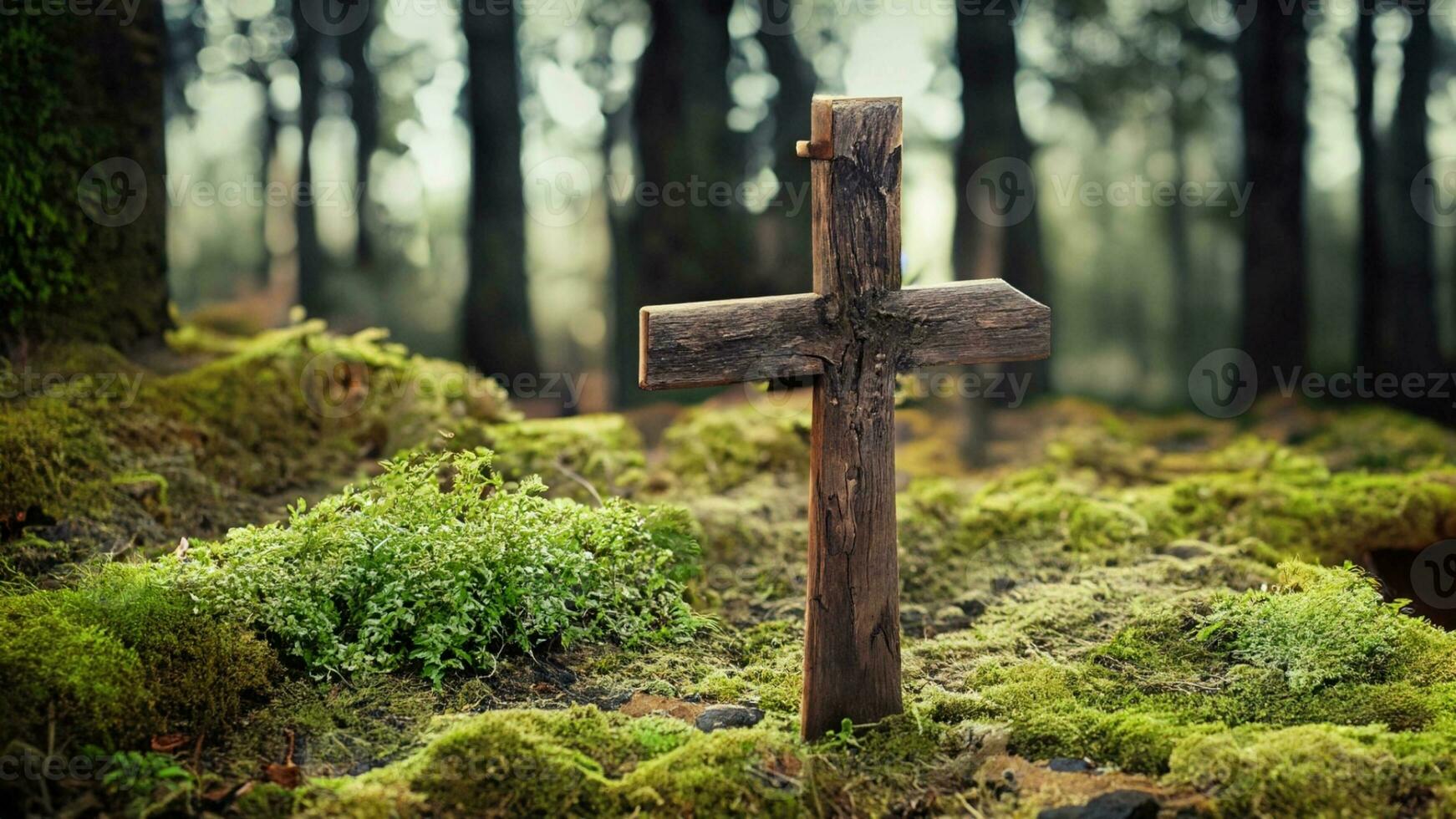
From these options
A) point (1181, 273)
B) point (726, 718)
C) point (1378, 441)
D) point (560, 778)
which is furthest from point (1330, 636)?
point (1181, 273)

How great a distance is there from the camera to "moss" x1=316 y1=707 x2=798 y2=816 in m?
4.16

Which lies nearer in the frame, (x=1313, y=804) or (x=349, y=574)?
(x=1313, y=804)

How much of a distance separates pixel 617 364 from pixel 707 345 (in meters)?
11.6

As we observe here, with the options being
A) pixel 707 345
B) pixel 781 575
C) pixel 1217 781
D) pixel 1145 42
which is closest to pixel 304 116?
pixel 1145 42

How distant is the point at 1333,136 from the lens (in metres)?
17.8

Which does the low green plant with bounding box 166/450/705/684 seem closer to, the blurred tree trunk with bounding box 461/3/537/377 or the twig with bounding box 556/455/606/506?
the twig with bounding box 556/455/606/506

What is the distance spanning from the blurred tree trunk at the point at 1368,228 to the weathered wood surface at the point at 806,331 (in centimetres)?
1122

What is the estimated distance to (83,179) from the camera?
8.72m

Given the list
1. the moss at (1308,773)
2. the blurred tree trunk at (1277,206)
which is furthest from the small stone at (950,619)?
the blurred tree trunk at (1277,206)

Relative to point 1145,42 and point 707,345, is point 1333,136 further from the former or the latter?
point 707,345

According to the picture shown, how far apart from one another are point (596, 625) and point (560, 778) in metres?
1.80

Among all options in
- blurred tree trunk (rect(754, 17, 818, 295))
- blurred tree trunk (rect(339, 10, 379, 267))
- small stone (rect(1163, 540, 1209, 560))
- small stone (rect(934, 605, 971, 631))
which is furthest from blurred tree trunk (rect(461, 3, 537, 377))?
small stone (rect(1163, 540, 1209, 560))

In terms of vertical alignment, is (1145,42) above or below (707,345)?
above

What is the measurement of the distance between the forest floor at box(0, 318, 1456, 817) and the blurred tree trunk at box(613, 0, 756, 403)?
5220 millimetres
